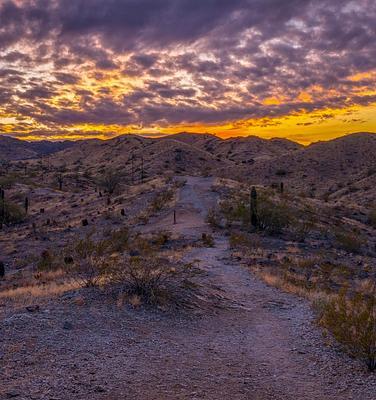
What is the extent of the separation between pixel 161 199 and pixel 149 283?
126 ft

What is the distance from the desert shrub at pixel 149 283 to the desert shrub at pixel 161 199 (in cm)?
3204

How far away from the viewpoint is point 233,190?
56500 millimetres

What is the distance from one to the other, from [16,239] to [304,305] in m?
33.8

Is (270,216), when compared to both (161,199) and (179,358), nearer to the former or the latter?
(161,199)

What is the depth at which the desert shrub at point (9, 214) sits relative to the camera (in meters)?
52.7

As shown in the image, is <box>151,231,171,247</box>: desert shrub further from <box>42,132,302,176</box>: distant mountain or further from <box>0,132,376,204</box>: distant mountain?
<box>42,132,302,176</box>: distant mountain

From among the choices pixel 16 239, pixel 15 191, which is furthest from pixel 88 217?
pixel 15 191

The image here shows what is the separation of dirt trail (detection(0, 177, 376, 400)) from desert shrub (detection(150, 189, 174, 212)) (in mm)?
33342

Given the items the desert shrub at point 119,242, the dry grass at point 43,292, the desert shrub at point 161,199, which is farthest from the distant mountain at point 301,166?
the dry grass at point 43,292

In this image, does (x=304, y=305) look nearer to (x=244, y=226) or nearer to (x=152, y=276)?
(x=152, y=276)

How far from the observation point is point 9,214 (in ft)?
174

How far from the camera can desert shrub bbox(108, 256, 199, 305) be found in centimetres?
1216

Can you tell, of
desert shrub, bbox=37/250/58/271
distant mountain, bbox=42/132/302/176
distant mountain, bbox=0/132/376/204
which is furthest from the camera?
distant mountain, bbox=42/132/302/176

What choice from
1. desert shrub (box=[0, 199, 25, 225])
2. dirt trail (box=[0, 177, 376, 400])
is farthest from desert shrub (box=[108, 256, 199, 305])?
desert shrub (box=[0, 199, 25, 225])
